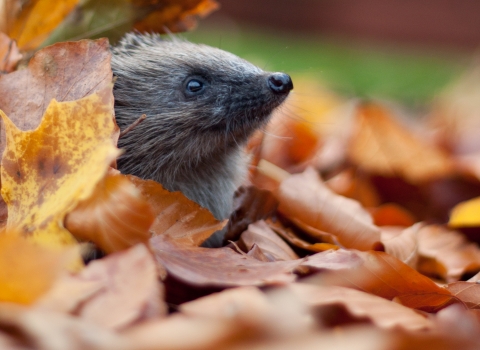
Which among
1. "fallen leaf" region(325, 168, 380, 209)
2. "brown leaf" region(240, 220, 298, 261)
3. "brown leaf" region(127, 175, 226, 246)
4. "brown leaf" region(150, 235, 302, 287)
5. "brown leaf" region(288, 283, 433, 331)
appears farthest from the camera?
"fallen leaf" region(325, 168, 380, 209)

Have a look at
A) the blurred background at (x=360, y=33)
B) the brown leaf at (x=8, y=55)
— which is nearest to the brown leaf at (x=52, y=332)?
the brown leaf at (x=8, y=55)

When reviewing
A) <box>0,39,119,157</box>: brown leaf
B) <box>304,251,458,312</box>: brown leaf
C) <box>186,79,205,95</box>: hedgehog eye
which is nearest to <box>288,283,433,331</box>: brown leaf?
<box>304,251,458,312</box>: brown leaf

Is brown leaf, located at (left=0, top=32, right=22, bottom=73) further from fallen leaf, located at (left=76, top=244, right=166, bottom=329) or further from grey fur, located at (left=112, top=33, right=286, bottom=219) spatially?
fallen leaf, located at (left=76, top=244, right=166, bottom=329)

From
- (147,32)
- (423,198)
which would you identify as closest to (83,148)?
(147,32)

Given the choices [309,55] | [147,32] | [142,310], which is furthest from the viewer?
[309,55]

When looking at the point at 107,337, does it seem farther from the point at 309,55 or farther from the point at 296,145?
the point at 309,55

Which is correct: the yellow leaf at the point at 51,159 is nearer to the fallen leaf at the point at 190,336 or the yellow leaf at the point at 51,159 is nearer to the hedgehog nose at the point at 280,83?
the fallen leaf at the point at 190,336

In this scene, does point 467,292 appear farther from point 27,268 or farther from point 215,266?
point 27,268
